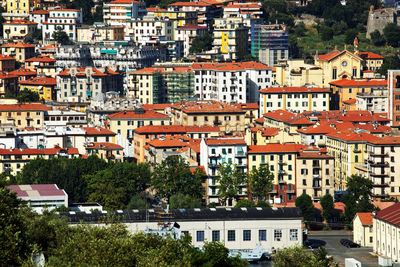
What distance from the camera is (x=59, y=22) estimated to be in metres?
175

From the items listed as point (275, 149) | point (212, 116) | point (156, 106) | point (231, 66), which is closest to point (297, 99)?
point (212, 116)

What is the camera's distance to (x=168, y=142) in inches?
4405

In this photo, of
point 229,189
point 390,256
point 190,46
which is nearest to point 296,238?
point 390,256

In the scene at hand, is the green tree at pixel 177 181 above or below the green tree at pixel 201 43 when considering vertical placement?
below

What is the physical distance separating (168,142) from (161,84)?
37.3 m

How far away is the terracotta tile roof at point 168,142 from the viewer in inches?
4377

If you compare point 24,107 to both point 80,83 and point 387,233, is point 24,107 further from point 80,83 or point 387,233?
→ point 387,233

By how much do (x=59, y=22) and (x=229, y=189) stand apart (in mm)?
80279

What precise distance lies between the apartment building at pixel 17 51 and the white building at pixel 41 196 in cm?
7430

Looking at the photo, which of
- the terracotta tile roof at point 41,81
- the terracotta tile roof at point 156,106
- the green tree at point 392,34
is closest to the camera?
the terracotta tile roof at point 156,106

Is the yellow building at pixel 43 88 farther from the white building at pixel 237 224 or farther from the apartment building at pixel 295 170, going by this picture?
the white building at pixel 237 224

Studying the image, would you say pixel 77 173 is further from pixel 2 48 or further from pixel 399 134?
pixel 2 48

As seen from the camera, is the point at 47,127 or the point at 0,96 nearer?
the point at 47,127

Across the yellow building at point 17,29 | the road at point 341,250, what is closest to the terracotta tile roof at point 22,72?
the yellow building at point 17,29
